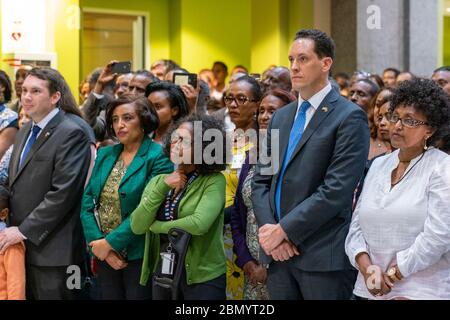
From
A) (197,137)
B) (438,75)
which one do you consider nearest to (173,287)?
(197,137)

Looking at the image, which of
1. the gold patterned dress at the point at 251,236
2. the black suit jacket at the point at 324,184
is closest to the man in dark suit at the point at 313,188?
the black suit jacket at the point at 324,184

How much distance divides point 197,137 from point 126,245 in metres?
0.72

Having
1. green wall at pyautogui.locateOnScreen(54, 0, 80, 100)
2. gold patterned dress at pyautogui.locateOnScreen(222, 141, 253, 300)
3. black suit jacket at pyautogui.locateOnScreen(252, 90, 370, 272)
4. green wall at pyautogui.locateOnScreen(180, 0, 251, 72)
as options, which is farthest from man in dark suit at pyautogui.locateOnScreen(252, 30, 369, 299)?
green wall at pyautogui.locateOnScreen(180, 0, 251, 72)

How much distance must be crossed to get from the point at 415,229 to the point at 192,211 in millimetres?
1184

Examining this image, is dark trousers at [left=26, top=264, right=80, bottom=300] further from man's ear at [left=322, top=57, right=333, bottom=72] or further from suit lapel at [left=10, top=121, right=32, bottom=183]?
man's ear at [left=322, top=57, right=333, bottom=72]

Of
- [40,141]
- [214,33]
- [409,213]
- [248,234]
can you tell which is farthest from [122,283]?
[214,33]

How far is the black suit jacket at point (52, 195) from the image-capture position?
13.0 feet

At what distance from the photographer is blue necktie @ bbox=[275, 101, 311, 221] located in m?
3.23

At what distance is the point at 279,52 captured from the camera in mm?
9062

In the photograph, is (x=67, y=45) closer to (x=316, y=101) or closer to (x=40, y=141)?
(x=40, y=141)

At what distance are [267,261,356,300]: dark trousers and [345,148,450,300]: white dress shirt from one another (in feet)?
0.52

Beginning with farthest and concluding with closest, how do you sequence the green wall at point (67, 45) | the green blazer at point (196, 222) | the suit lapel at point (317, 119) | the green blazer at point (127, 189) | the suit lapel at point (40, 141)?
the green wall at point (67, 45) < the suit lapel at point (40, 141) < the green blazer at point (127, 189) < the green blazer at point (196, 222) < the suit lapel at point (317, 119)

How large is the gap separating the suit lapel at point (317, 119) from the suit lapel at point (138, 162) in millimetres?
1028

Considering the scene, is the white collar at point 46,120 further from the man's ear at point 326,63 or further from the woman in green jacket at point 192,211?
the man's ear at point 326,63
